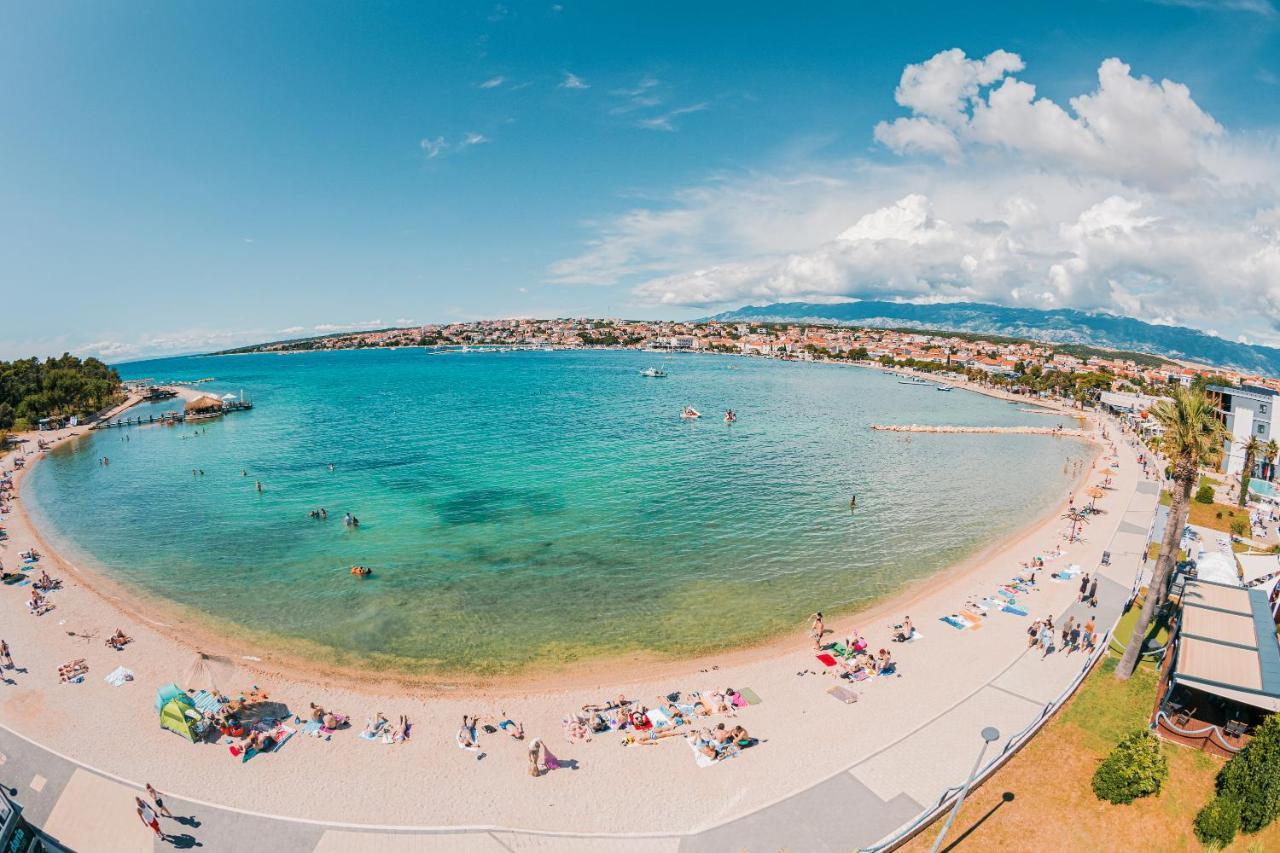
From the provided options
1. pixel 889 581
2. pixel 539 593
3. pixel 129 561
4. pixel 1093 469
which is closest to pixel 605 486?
pixel 539 593

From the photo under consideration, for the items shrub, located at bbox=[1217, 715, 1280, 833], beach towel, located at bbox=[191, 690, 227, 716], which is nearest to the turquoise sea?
beach towel, located at bbox=[191, 690, 227, 716]

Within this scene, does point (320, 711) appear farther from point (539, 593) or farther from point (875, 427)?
point (875, 427)

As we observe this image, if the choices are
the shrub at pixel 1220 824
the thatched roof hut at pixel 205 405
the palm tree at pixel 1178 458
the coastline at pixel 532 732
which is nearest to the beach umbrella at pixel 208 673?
the coastline at pixel 532 732

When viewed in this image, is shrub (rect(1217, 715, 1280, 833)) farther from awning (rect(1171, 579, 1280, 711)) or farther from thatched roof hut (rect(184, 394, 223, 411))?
thatched roof hut (rect(184, 394, 223, 411))

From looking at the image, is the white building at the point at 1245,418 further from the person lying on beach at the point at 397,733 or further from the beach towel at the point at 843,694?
the person lying on beach at the point at 397,733

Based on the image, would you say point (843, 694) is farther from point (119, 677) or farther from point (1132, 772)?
point (119, 677)

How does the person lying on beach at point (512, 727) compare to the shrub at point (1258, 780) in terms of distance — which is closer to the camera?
the shrub at point (1258, 780)
